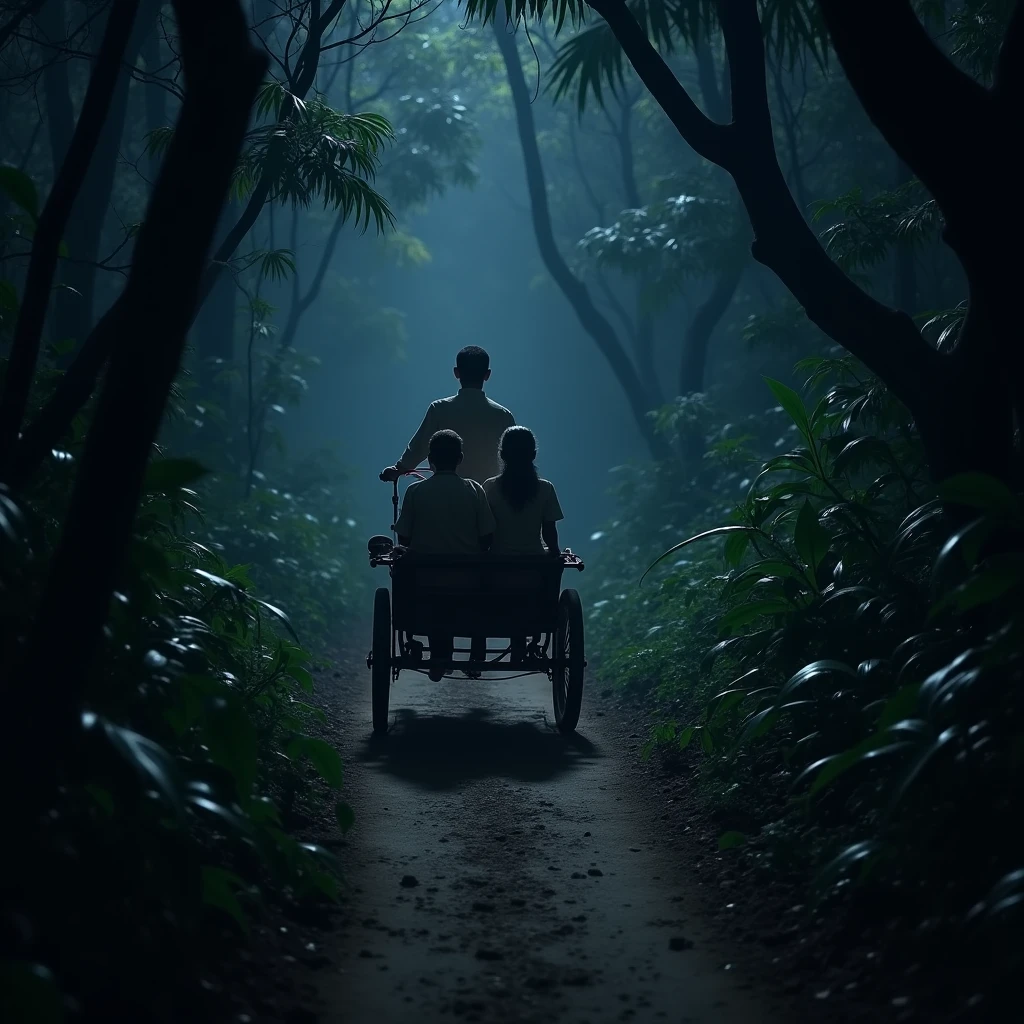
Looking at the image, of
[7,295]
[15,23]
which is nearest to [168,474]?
[7,295]

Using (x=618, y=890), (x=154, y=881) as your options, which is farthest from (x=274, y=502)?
(x=154, y=881)

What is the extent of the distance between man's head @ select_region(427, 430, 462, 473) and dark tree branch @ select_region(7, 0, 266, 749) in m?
3.96

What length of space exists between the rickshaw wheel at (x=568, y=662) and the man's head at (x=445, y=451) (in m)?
1.09

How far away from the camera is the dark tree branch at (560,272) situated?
16125 mm

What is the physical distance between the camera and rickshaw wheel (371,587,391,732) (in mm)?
6938

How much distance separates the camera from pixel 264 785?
4.93 m

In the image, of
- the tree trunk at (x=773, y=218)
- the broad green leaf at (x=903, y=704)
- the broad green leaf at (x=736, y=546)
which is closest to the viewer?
the broad green leaf at (x=903, y=704)

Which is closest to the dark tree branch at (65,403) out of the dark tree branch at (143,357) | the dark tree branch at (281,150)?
the dark tree branch at (143,357)

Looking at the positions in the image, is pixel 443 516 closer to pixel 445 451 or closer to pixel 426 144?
pixel 445 451

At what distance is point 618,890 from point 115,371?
2.72 m

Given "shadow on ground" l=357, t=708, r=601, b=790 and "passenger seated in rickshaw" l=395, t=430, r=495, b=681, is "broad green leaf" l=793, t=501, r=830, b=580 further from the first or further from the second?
"passenger seated in rickshaw" l=395, t=430, r=495, b=681

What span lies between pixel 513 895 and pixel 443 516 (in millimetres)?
3247

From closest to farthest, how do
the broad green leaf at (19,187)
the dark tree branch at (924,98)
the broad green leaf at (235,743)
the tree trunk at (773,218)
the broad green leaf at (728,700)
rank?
the broad green leaf at (235,743) < the broad green leaf at (19,187) < the dark tree branch at (924,98) < the tree trunk at (773,218) < the broad green leaf at (728,700)

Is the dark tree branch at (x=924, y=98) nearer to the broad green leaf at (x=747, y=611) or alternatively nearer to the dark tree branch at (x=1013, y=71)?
the dark tree branch at (x=1013, y=71)
